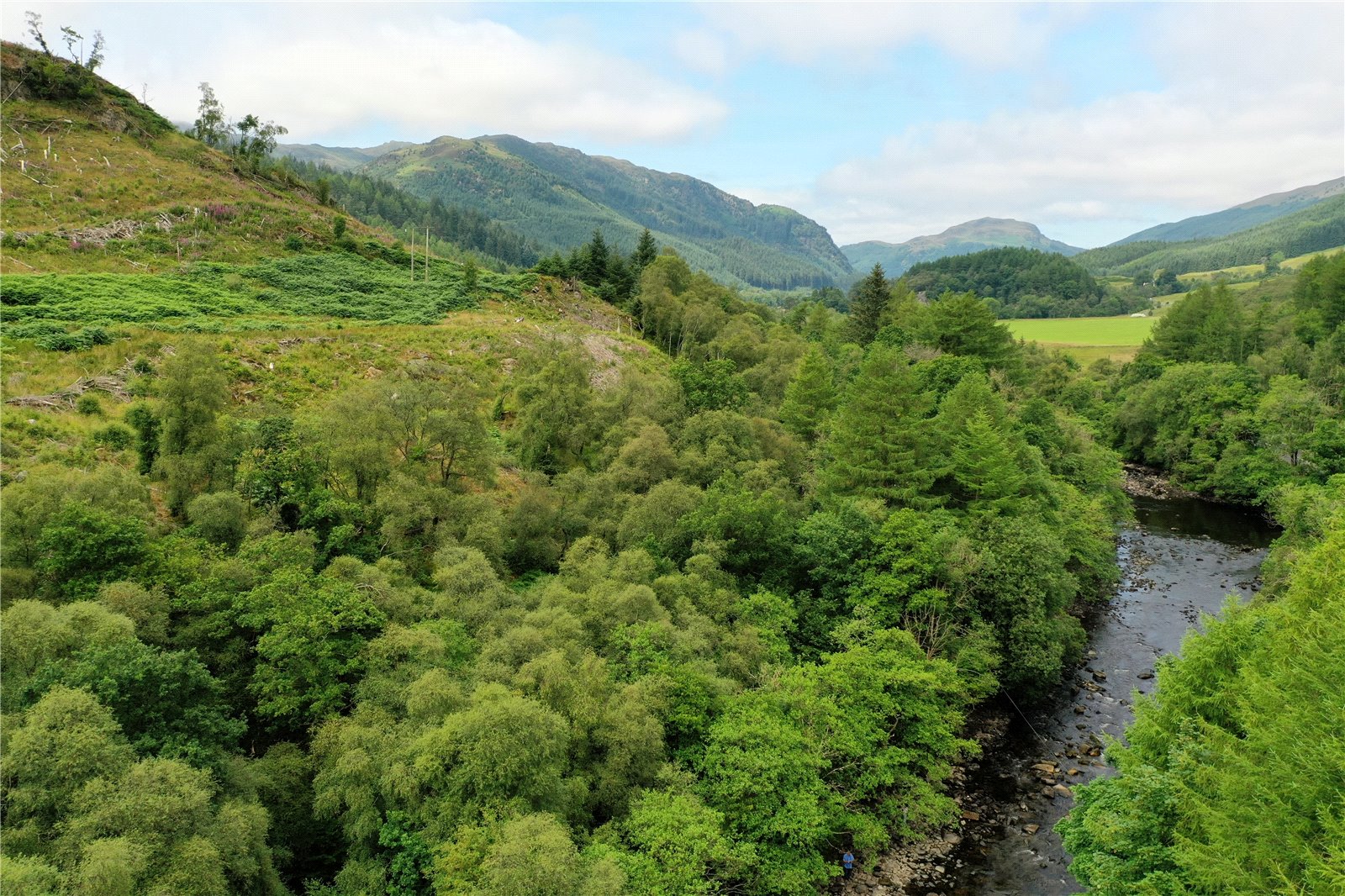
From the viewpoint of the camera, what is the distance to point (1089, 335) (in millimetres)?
140250

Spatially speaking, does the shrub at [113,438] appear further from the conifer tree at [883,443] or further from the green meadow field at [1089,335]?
the green meadow field at [1089,335]

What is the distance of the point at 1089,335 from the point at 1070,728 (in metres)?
136

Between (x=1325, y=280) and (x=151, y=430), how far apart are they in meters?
120

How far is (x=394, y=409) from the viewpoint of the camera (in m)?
32.3

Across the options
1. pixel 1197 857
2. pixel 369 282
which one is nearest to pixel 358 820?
pixel 1197 857

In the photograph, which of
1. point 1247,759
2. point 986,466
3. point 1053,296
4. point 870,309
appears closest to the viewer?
point 1247,759

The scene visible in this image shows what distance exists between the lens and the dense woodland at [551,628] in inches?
620

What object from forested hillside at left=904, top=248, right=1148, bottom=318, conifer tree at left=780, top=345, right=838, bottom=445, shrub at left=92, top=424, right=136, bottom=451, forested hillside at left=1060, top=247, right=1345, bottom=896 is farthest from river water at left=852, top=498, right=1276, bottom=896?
forested hillside at left=904, top=248, right=1148, bottom=318

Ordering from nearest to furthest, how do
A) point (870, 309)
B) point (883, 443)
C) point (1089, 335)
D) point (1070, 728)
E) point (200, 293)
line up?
point (1070, 728) < point (883, 443) < point (200, 293) < point (870, 309) < point (1089, 335)

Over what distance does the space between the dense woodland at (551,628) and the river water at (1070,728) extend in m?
1.67

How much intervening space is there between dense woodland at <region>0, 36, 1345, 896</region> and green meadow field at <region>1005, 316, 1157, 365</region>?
3011 inches

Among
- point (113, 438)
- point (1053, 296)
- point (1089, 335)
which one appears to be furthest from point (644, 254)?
point (1053, 296)

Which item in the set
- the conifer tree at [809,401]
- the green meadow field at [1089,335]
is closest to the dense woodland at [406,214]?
the conifer tree at [809,401]

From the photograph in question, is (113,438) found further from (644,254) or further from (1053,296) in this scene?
(1053,296)
